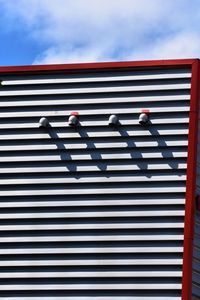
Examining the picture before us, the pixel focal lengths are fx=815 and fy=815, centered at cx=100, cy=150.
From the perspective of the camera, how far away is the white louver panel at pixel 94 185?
59.1 ft

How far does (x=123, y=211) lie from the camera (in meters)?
18.5

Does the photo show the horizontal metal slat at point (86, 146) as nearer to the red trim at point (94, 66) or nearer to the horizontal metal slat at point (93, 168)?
the horizontal metal slat at point (93, 168)

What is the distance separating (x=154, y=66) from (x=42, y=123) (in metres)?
3.01

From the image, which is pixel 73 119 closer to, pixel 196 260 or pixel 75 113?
pixel 75 113

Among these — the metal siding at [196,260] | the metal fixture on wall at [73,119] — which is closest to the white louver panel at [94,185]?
the metal fixture on wall at [73,119]

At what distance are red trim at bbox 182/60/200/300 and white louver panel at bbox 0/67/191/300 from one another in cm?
16

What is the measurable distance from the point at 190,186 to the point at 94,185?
89.0 inches

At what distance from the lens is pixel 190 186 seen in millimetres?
18219

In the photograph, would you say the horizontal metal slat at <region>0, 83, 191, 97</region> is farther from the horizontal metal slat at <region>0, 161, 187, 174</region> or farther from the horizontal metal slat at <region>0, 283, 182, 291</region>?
the horizontal metal slat at <region>0, 283, 182, 291</region>

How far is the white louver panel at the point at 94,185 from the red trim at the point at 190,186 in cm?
16

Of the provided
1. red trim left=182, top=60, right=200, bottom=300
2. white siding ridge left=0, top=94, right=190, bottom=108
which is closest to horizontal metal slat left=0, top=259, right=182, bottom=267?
red trim left=182, top=60, right=200, bottom=300

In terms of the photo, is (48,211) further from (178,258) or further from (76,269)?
(178,258)

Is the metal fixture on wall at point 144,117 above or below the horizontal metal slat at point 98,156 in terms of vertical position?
above

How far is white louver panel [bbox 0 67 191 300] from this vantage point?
18.0 m
